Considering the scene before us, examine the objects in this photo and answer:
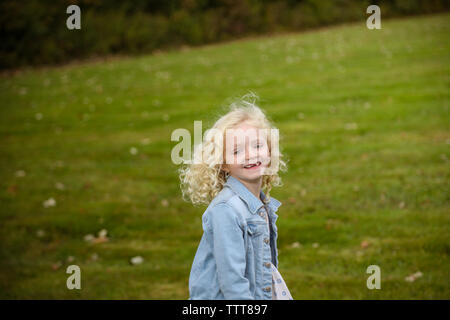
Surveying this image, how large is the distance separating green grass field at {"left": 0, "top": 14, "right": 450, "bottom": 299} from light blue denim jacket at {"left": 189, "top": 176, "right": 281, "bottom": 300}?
1.63 metres

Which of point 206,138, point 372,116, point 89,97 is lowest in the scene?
point 206,138

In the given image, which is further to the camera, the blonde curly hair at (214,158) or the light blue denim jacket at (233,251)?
the blonde curly hair at (214,158)

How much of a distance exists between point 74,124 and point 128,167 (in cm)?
258

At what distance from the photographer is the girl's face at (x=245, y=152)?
2.21m

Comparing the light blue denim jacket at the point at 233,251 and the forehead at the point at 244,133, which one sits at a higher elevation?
the forehead at the point at 244,133

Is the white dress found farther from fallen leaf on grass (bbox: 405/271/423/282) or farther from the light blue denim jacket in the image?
fallen leaf on grass (bbox: 405/271/423/282)

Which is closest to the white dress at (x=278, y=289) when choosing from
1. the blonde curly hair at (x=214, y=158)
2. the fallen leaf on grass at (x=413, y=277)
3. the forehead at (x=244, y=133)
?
the blonde curly hair at (x=214, y=158)

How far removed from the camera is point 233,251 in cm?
198

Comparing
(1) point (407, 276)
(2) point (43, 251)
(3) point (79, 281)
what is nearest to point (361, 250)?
(1) point (407, 276)

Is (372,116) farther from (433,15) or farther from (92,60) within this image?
(433,15)

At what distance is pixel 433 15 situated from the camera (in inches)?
680

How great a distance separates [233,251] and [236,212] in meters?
0.16

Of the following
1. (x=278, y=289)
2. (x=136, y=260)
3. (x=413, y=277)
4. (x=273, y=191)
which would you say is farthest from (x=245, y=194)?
(x=273, y=191)

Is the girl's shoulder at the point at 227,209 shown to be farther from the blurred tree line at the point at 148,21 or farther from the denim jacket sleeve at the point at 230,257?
the blurred tree line at the point at 148,21
